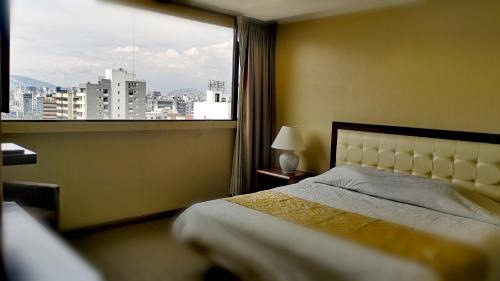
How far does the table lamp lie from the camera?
3.13 m

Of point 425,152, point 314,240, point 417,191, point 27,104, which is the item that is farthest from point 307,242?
point 27,104

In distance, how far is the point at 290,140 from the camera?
314 cm

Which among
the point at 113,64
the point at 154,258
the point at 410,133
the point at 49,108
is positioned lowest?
the point at 154,258

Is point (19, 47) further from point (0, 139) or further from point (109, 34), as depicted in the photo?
point (0, 139)

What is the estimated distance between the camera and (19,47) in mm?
2100

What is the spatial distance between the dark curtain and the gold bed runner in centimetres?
117

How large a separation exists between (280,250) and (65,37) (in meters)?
1.75

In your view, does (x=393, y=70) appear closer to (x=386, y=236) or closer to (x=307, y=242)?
(x=386, y=236)

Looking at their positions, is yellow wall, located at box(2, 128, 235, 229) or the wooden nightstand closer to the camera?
yellow wall, located at box(2, 128, 235, 229)

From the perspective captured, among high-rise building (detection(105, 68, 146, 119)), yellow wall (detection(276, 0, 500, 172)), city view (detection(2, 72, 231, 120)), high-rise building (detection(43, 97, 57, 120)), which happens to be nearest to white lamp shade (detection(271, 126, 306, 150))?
yellow wall (detection(276, 0, 500, 172))

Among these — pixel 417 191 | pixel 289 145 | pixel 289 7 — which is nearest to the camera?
pixel 417 191

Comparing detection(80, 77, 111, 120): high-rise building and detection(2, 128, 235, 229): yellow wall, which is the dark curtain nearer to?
detection(2, 128, 235, 229): yellow wall

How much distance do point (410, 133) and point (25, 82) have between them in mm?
2353

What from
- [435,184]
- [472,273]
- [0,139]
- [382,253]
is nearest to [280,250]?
[382,253]
